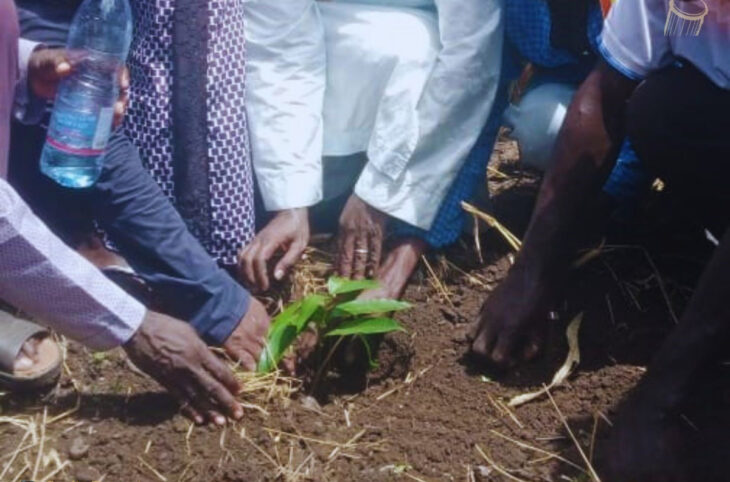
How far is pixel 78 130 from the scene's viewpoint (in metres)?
2.38

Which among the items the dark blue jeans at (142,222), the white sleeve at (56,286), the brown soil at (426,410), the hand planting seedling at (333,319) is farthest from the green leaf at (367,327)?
the white sleeve at (56,286)

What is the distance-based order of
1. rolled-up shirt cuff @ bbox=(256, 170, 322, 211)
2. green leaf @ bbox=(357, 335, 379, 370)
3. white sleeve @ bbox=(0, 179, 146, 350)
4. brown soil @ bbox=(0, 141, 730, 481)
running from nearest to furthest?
white sleeve @ bbox=(0, 179, 146, 350)
brown soil @ bbox=(0, 141, 730, 481)
green leaf @ bbox=(357, 335, 379, 370)
rolled-up shirt cuff @ bbox=(256, 170, 322, 211)

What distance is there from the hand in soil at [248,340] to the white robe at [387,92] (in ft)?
1.12

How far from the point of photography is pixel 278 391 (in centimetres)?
236

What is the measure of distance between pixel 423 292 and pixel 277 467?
71cm

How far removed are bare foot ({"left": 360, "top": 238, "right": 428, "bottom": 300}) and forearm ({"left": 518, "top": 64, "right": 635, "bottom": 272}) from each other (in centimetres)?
43

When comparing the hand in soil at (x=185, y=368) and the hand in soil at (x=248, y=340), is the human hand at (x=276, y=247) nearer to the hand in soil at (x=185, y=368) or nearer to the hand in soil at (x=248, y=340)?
the hand in soil at (x=248, y=340)

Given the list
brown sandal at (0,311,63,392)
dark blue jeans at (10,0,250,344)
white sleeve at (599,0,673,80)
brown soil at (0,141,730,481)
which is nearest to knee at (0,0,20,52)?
dark blue jeans at (10,0,250,344)

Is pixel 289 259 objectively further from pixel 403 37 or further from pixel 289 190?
pixel 403 37

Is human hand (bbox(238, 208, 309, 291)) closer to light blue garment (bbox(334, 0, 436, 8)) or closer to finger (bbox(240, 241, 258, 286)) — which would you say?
finger (bbox(240, 241, 258, 286))

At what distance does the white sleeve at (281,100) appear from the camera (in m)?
2.68

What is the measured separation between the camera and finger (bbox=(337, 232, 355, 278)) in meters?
2.64

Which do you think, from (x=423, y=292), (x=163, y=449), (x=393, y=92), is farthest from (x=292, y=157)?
(x=163, y=449)

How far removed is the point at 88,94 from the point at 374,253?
0.76 m
